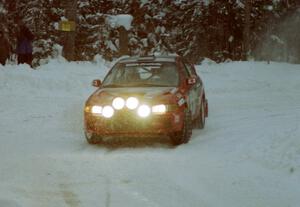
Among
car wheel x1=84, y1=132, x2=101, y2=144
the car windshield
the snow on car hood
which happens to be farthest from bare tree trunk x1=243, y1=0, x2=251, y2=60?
car wheel x1=84, y1=132, x2=101, y2=144

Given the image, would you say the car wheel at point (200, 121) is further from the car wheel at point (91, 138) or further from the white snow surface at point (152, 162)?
the car wheel at point (91, 138)

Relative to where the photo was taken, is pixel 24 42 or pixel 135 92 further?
pixel 24 42

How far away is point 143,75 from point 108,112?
1484 millimetres

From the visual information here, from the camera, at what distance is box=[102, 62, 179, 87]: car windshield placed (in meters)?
11.2

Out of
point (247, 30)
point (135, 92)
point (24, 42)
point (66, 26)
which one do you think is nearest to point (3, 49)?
point (24, 42)

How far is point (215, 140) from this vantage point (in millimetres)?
10484

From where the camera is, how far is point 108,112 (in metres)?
10.2

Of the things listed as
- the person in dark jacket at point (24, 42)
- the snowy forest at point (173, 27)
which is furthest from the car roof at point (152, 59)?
the snowy forest at point (173, 27)

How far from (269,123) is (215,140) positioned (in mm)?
1990

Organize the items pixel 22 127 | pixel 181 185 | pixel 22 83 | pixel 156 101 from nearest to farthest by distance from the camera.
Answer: pixel 181 185
pixel 156 101
pixel 22 127
pixel 22 83

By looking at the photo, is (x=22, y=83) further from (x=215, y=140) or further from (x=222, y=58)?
(x=222, y=58)

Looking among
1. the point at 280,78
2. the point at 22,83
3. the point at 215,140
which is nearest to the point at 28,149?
the point at 215,140

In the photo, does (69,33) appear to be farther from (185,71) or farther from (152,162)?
(152,162)

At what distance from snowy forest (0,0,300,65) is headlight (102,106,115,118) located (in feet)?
68.9
